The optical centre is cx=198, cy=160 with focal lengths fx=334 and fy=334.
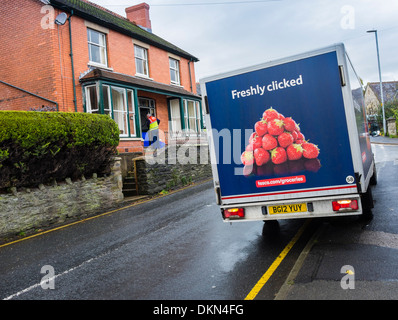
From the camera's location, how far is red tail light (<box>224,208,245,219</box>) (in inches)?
212

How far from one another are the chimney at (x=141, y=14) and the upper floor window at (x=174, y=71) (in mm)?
3316

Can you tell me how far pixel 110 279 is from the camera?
184 inches

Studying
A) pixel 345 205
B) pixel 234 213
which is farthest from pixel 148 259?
pixel 345 205

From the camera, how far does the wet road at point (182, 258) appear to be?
415 centimetres

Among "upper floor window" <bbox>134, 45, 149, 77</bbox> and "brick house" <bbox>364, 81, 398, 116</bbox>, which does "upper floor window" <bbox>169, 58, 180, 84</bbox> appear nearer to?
"upper floor window" <bbox>134, 45, 149, 77</bbox>

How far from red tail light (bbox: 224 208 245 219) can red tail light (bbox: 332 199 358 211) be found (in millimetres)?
1388

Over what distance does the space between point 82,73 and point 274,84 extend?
1200 centimetres

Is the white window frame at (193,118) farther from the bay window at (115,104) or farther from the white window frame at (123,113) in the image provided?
the white window frame at (123,113)

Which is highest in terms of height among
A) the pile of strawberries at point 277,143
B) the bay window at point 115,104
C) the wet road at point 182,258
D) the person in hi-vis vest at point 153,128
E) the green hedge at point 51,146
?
the bay window at point 115,104

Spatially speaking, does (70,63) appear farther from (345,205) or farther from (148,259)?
(345,205)

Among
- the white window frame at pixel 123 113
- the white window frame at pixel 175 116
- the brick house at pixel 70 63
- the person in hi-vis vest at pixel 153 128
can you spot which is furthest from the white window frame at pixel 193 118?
the white window frame at pixel 123 113
